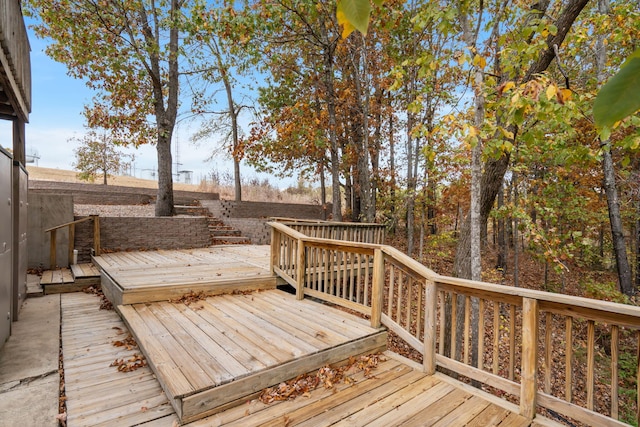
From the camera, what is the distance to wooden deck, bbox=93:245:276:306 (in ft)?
14.1

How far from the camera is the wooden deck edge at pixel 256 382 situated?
231 cm

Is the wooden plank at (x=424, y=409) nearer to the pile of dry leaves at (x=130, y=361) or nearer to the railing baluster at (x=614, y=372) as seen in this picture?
the railing baluster at (x=614, y=372)

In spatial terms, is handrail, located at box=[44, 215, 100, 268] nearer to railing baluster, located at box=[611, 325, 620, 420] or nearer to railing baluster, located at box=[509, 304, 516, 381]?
railing baluster, located at box=[509, 304, 516, 381]

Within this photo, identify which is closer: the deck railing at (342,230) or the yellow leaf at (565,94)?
the yellow leaf at (565,94)

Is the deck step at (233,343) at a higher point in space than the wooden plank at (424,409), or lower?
higher

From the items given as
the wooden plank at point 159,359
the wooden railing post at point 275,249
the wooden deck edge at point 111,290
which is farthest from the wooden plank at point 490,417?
the wooden deck edge at point 111,290

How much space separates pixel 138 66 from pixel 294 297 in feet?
28.3

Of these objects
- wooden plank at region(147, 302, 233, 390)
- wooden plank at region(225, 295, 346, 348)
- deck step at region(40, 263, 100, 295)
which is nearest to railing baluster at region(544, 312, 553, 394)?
wooden plank at region(225, 295, 346, 348)

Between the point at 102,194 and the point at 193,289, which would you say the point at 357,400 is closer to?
the point at 193,289

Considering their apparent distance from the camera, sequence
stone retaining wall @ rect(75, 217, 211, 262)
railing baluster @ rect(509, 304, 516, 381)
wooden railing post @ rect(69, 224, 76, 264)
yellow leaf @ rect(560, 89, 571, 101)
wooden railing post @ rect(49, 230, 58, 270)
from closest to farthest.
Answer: railing baluster @ rect(509, 304, 516, 381)
yellow leaf @ rect(560, 89, 571, 101)
wooden railing post @ rect(49, 230, 58, 270)
wooden railing post @ rect(69, 224, 76, 264)
stone retaining wall @ rect(75, 217, 211, 262)

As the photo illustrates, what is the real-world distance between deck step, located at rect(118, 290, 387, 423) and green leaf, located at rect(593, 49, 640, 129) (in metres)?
2.67

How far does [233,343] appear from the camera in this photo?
3.14 meters

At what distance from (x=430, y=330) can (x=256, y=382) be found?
1.66 meters

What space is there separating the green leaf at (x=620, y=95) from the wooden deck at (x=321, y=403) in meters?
2.49
